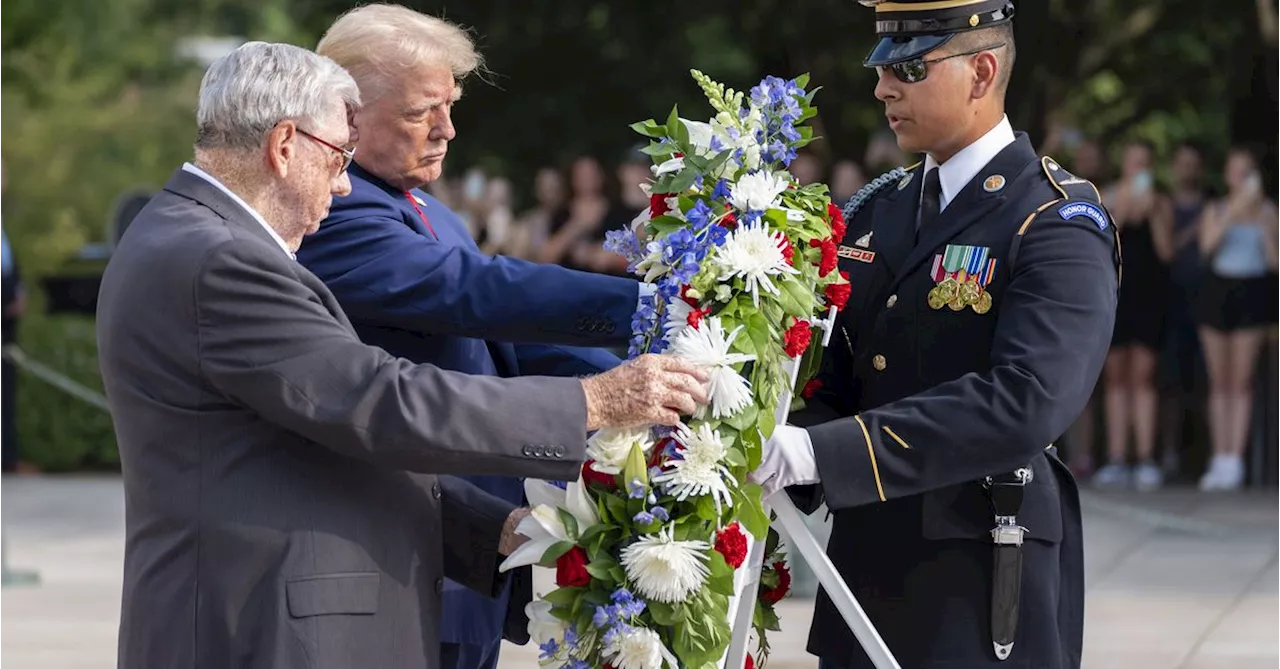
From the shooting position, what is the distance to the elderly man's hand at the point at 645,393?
340cm

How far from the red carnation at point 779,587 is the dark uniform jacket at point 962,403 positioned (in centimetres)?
9

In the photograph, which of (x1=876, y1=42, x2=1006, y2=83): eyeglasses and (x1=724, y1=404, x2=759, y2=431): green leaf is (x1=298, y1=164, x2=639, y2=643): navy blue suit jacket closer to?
(x1=724, y1=404, x2=759, y2=431): green leaf

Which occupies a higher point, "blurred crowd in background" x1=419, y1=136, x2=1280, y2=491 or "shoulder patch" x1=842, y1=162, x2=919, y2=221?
"shoulder patch" x1=842, y1=162, x2=919, y2=221

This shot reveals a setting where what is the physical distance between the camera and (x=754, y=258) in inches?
137

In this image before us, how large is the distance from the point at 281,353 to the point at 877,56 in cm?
141

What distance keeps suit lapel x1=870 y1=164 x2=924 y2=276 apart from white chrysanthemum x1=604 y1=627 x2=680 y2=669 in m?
0.93

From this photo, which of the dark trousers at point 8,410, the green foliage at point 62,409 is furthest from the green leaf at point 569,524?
the green foliage at point 62,409

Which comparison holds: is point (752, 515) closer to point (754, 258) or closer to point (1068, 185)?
point (754, 258)

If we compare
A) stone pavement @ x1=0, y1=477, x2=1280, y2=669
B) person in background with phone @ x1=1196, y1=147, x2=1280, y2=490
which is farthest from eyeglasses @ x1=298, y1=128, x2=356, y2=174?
person in background with phone @ x1=1196, y1=147, x2=1280, y2=490

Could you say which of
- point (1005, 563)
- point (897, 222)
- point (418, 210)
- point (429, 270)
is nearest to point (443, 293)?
point (429, 270)

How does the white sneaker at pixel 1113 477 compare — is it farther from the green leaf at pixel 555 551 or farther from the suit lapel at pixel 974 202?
the green leaf at pixel 555 551

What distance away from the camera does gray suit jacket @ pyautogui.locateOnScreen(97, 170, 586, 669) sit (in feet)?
10.5

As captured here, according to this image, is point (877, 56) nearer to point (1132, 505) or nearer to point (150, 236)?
point (150, 236)

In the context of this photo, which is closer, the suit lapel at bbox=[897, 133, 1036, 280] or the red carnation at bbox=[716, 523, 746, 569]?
the red carnation at bbox=[716, 523, 746, 569]
